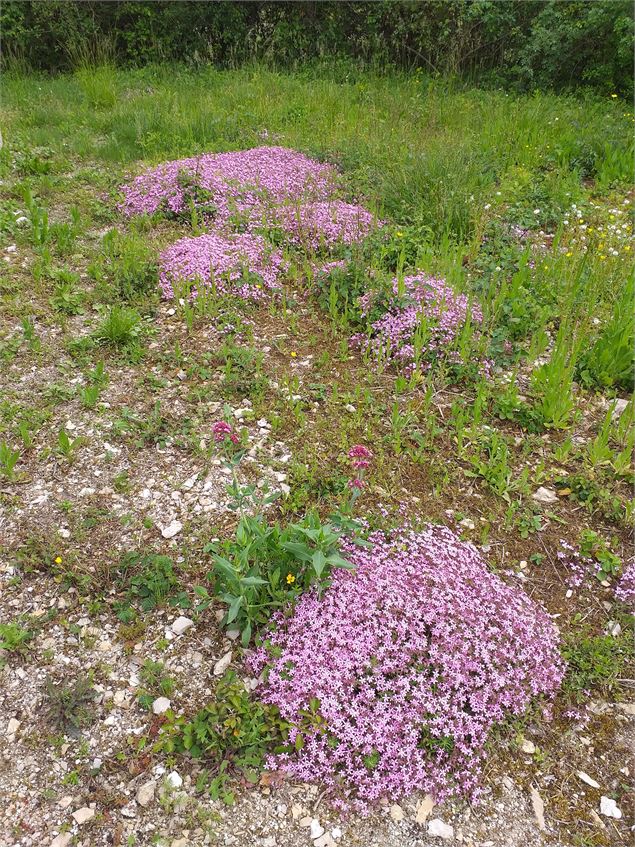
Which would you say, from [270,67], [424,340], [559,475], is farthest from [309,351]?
[270,67]

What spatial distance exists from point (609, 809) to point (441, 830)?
2.71 ft

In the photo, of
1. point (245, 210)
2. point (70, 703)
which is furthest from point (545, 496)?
point (245, 210)

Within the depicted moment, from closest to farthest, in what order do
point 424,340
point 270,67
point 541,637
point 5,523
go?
1. point 541,637
2. point 5,523
3. point 424,340
4. point 270,67

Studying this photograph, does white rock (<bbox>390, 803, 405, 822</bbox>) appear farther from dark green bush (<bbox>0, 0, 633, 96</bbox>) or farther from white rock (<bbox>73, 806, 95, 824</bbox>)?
dark green bush (<bbox>0, 0, 633, 96</bbox>)

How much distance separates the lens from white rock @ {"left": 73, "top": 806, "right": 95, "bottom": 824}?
112 inches

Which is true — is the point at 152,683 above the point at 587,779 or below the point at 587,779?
above

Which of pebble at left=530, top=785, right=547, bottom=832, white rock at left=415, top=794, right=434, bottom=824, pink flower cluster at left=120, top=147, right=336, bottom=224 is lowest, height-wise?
pebble at left=530, top=785, right=547, bottom=832

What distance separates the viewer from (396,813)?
9.62 ft

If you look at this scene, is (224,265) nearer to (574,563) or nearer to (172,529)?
(172,529)

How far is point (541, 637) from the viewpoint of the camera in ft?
11.4

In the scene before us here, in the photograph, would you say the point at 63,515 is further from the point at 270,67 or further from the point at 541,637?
the point at 270,67

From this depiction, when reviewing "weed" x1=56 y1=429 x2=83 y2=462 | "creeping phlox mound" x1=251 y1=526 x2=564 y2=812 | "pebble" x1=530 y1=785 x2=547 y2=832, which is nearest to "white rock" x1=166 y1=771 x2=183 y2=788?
"creeping phlox mound" x1=251 y1=526 x2=564 y2=812

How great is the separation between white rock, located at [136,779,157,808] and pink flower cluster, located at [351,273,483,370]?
3.61 metres

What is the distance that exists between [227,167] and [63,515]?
18.5 feet
